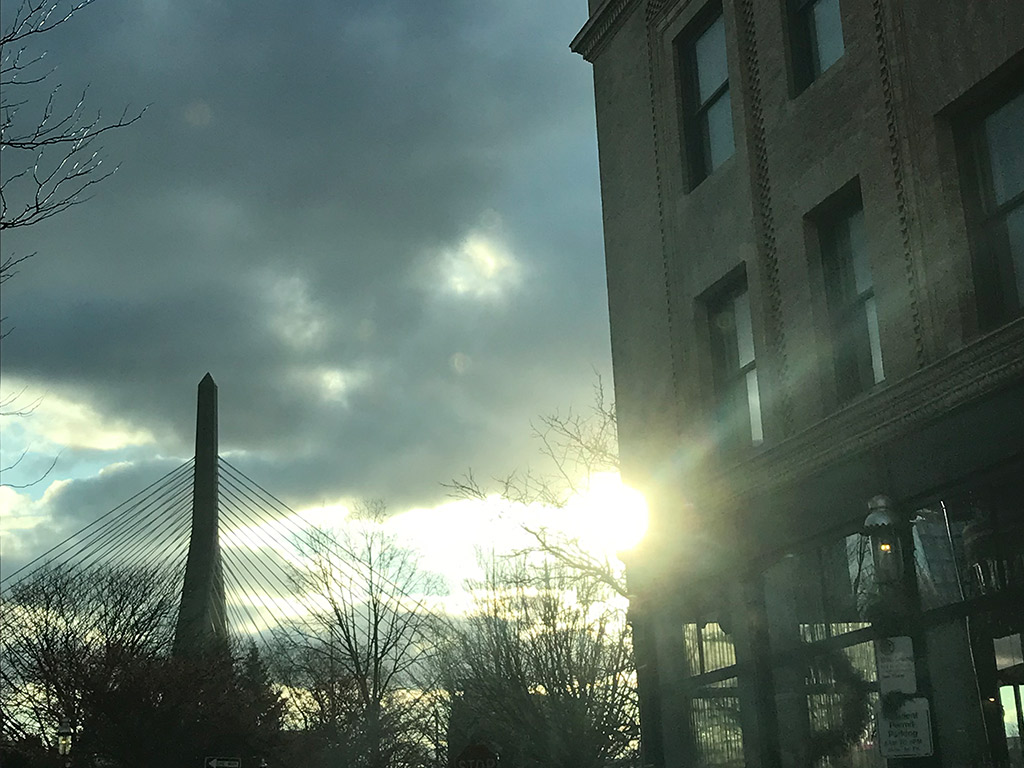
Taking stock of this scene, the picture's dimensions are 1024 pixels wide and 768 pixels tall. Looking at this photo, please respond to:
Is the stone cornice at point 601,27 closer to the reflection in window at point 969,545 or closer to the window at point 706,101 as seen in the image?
the window at point 706,101

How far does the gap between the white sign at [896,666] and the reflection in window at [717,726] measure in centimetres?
388

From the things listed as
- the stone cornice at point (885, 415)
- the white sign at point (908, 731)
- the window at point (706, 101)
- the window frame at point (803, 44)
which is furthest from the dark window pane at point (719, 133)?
the white sign at point (908, 731)

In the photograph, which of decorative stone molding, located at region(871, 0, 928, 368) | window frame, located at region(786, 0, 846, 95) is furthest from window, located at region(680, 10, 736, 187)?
decorative stone molding, located at region(871, 0, 928, 368)

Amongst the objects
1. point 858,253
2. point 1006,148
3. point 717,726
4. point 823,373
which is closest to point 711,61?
point 858,253

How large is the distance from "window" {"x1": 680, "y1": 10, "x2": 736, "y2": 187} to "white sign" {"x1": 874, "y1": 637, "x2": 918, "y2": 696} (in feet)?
26.4

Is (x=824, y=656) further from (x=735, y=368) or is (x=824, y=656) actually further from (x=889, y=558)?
(x=735, y=368)

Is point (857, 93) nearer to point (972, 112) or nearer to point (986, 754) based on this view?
point (972, 112)

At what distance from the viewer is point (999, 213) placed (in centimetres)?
1274

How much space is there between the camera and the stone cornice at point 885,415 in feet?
39.2

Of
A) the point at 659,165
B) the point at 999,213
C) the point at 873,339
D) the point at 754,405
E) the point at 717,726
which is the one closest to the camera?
the point at 999,213

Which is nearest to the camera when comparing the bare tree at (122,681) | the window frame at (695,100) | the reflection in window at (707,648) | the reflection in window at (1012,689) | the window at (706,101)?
the reflection in window at (1012,689)

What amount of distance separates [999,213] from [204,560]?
54703mm

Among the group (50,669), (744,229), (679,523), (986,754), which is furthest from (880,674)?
(50,669)

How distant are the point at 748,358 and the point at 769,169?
2.66 meters
